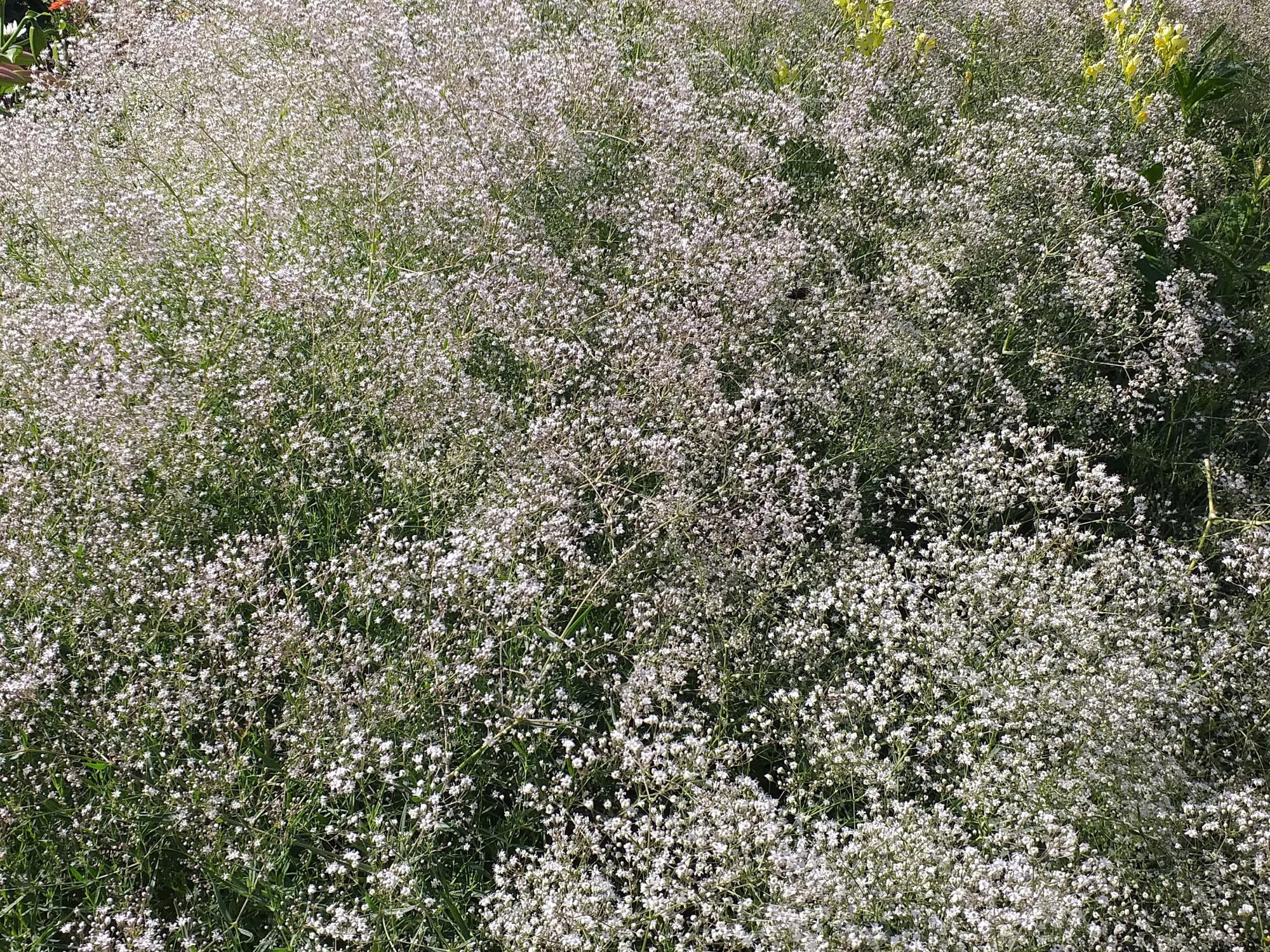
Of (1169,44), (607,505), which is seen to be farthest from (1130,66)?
(607,505)

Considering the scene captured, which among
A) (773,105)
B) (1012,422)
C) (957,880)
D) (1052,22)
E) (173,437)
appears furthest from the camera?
(1052,22)

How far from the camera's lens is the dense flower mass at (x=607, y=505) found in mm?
2672

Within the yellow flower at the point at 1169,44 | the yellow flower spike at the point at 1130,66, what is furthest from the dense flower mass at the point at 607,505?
the yellow flower at the point at 1169,44

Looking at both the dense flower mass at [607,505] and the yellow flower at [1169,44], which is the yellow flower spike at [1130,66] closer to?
the yellow flower at [1169,44]

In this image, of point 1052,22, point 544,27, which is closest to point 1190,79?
point 1052,22

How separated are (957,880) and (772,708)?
0.96 meters

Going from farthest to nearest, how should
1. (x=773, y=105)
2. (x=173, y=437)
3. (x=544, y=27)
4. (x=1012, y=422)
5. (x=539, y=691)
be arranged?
(x=544, y=27), (x=773, y=105), (x=1012, y=422), (x=173, y=437), (x=539, y=691)

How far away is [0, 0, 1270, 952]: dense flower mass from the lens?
267 centimetres

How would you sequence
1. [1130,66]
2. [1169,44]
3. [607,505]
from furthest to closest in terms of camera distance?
[1169,44] < [1130,66] < [607,505]

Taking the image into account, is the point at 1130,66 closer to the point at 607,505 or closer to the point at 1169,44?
the point at 1169,44

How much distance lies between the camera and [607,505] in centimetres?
348

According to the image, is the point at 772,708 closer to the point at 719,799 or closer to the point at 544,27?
the point at 719,799

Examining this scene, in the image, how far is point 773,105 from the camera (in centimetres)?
544

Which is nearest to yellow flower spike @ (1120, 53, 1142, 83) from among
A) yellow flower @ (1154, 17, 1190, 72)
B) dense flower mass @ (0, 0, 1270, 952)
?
yellow flower @ (1154, 17, 1190, 72)
